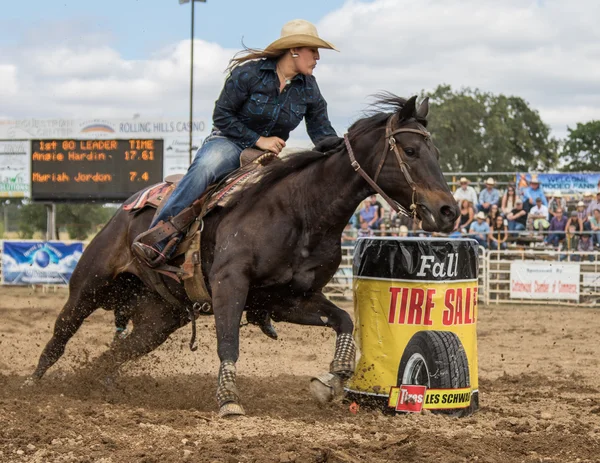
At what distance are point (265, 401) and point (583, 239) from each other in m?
11.9

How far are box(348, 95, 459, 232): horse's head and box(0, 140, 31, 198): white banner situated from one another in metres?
20.0

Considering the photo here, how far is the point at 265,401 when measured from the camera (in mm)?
6051

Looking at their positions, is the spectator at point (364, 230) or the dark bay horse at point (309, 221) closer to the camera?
the dark bay horse at point (309, 221)

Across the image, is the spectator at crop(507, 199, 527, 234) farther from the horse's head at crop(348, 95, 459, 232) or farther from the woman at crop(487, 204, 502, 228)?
the horse's head at crop(348, 95, 459, 232)

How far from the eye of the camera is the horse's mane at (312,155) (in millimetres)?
5324

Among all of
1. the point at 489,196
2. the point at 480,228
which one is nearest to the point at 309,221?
the point at 480,228

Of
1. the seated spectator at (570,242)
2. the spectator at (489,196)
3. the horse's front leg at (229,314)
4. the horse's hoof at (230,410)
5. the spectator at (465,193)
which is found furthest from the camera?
the spectator at (489,196)

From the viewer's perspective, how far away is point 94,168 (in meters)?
19.5

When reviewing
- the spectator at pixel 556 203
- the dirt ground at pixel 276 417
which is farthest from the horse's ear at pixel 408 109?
the spectator at pixel 556 203

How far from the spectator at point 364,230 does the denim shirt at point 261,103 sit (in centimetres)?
1040

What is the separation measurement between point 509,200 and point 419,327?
12729 millimetres

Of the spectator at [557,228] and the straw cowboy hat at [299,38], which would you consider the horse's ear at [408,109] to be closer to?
the straw cowboy hat at [299,38]

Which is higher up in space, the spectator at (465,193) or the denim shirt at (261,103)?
the denim shirt at (261,103)

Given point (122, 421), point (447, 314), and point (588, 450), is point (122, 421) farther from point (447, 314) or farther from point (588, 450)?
point (588, 450)
